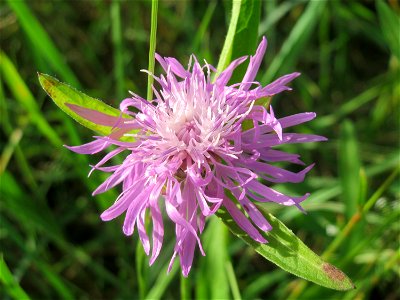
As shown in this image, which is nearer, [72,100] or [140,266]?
[72,100]

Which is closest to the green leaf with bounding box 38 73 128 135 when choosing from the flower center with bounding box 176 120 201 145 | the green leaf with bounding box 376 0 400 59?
the flower center with bounding box 176 120 201 145

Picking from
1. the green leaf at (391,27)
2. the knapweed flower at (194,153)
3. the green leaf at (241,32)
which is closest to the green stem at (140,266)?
the knapweed flower at (194,153)

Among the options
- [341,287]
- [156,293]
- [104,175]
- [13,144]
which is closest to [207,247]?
[156,293]

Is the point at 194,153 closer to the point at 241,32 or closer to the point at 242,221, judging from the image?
the point at 242,221

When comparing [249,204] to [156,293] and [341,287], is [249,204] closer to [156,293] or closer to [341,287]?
[341,287]

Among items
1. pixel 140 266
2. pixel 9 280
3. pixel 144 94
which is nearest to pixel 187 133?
pixel 140 266

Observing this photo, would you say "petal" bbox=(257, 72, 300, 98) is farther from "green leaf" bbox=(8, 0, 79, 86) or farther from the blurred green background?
"green leaf" bbox=(8, 0, 79, 86)
